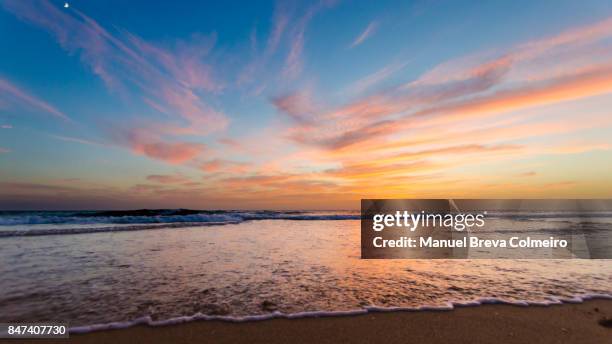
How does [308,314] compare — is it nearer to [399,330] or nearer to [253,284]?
[399,330]

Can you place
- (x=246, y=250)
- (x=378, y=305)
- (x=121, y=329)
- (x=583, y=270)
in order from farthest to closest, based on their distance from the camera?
(x=246, y=250), (x=583, y=270), (x=378, y=305), (x=121, y=329)

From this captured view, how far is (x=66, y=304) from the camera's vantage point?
4406mm

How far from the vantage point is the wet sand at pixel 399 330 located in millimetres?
3391

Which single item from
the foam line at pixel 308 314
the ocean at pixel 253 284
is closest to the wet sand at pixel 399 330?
the foam line at pixel 308 314

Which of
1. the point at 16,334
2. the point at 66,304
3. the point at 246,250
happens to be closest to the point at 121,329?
the point at 16,334

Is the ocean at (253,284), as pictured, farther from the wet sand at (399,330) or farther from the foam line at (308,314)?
the wet sand at (399,330)

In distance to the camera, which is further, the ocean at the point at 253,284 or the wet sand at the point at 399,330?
the ocean at the point at 253,284

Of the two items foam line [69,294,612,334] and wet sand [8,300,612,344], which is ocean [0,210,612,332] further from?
wet sand [8,300,612,344]

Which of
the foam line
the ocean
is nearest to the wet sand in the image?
the foam line

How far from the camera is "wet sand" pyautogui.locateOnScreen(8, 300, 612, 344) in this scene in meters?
3.39

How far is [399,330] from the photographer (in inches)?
142

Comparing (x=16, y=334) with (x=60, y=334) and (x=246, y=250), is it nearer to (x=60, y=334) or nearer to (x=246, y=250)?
(x=60, y=334)

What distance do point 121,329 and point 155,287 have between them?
64.1 inches

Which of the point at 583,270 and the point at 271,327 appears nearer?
the point at 271,327
